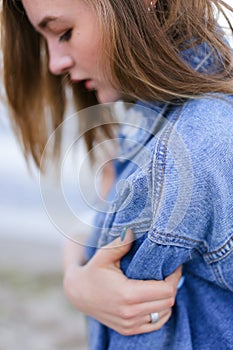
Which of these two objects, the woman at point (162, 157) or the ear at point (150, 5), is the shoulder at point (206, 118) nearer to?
the woman at point (162, 157)

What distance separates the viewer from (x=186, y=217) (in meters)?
1.04

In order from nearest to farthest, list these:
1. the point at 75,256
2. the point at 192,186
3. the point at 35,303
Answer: the point at 192,186 < the point at 75,256 < the point at 35,303

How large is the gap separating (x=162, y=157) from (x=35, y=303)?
171 cm

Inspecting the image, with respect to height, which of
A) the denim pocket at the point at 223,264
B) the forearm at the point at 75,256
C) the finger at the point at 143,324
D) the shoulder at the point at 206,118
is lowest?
the forearm at the point at 75,256

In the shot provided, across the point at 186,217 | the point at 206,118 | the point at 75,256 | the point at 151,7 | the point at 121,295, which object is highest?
the point at 151,7

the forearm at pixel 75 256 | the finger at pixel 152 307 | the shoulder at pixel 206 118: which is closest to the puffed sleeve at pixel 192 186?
the shoulder at pixel 206 118

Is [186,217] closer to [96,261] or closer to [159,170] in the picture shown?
[159,170]

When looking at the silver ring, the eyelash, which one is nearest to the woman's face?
the eyelash

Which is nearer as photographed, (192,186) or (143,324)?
(192,186)

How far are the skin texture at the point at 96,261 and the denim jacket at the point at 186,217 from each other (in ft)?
0.07

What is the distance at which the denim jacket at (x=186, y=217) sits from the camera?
3.36 feet

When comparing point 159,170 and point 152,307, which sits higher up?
point 159,170

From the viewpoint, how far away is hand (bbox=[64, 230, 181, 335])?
115 cm

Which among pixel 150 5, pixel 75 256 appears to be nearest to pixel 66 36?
pixel 150 5
